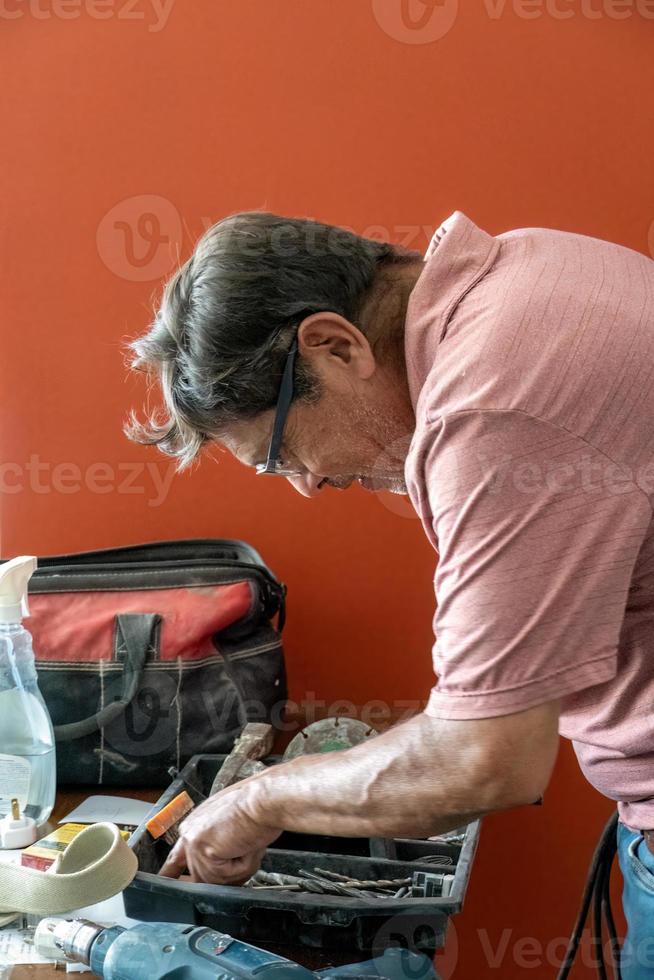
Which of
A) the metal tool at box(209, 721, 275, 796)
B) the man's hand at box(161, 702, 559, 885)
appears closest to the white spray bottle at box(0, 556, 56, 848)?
the metal tool at box(209, 721, 275, 796)

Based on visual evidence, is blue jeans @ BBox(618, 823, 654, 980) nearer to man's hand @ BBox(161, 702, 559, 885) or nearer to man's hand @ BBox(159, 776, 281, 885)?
man's hand @ BBox(161, 702, 559, 885)

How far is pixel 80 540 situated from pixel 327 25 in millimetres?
1019

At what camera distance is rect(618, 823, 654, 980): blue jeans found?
1071 millimetres

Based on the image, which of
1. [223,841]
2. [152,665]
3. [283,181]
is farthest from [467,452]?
[283,181]

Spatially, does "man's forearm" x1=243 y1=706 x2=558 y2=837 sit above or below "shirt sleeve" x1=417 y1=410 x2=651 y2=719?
below

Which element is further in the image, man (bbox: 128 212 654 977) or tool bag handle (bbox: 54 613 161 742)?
tool bag handle (bbox: 54 613 161 742)

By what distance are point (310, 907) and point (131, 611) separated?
0.65 metres

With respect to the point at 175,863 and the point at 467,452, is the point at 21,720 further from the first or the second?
the point at 467,452

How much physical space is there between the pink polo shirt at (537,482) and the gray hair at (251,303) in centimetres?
16

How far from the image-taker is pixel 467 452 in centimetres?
87

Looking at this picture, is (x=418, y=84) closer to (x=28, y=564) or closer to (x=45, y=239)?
(x=45, y=239)

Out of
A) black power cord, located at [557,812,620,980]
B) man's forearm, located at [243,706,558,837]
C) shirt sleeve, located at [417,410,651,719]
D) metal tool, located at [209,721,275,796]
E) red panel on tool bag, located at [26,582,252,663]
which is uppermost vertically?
shirt sleeve, located at [417,410,651,719]

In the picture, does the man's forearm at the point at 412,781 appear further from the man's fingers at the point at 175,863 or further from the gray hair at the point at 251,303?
the gray hair at the point at 251,303

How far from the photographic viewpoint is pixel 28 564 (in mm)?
1371
